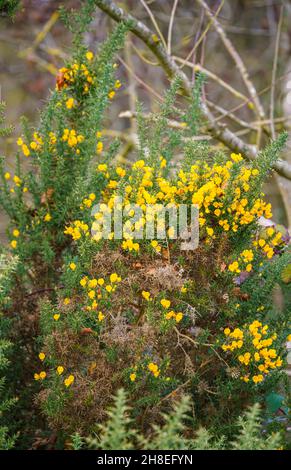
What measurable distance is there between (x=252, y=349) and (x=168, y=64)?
211cm

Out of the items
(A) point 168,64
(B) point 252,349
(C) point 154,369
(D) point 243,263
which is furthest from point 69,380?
(A) point 168,64

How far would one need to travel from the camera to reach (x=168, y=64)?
3592mm

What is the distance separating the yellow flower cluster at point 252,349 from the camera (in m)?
2.11

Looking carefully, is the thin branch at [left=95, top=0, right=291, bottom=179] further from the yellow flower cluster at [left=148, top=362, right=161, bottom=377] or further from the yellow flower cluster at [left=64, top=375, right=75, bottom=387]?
the yellow flower cluster at [left=64, top=375, right=75, bottom=387]

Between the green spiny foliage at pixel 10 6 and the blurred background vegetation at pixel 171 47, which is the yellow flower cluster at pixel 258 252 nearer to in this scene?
the green spiny foliage at pixel 10 6

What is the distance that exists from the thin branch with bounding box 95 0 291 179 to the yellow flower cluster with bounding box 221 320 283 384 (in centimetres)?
112

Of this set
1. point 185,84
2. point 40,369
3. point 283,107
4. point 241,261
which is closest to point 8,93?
point 283,107

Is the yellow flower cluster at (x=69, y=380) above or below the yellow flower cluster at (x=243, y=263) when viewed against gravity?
below

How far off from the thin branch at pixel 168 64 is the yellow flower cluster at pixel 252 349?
1.12 metres

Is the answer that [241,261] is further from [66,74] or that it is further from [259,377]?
[66,74]

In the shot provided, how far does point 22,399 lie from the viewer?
2.66 m

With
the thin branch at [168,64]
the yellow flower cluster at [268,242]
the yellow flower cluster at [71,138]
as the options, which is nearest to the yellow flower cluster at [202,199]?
the yellow flower cluster at [268,242]

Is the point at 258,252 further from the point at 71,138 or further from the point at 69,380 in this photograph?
the point at 71,138

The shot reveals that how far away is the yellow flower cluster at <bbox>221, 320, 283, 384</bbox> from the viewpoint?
211cm
